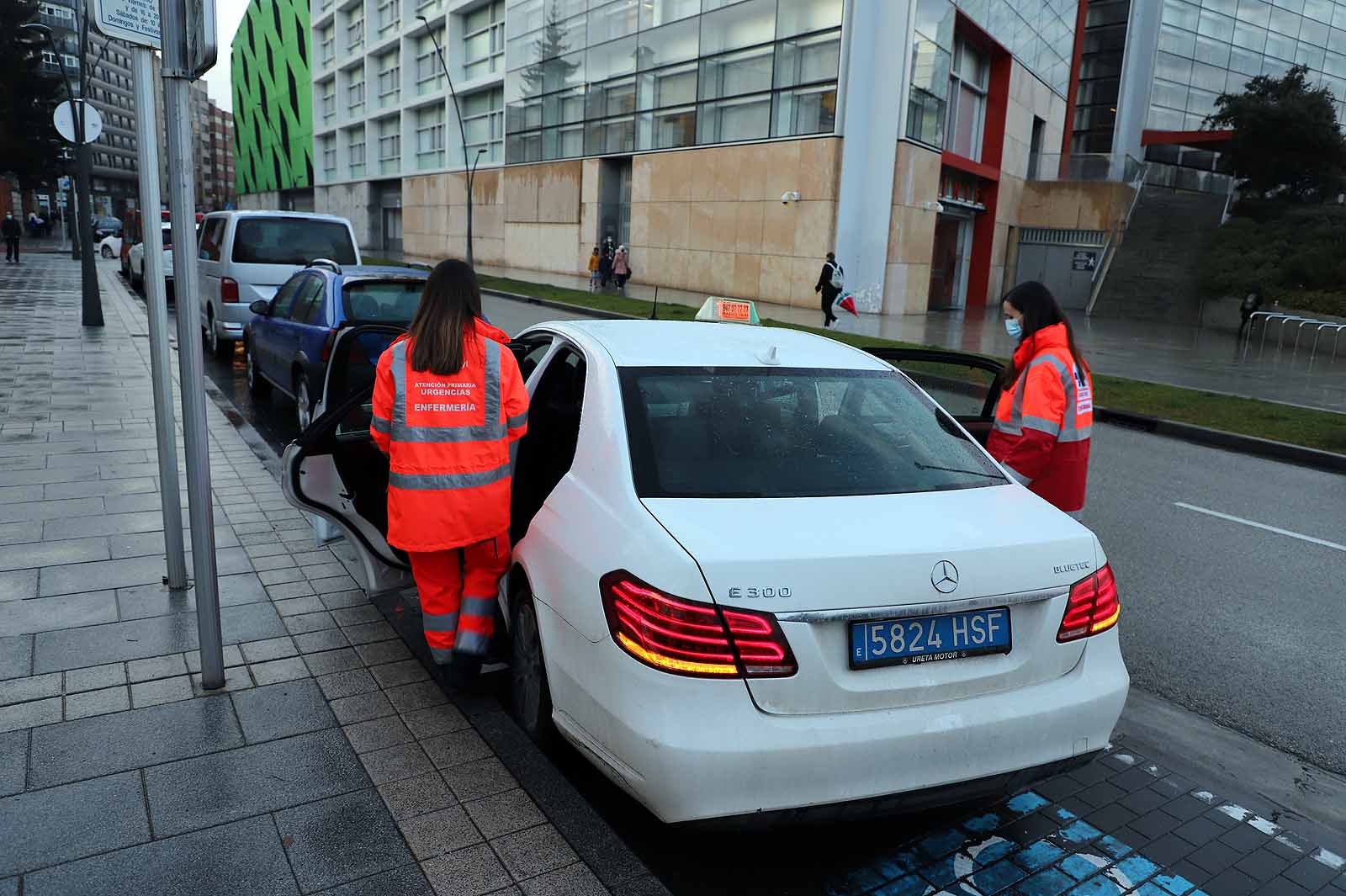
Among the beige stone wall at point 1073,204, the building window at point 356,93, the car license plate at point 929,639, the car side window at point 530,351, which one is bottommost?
the car license plate at point 929,639

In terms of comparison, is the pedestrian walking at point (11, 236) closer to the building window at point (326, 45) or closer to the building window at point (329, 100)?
the building window at point (329, 100)

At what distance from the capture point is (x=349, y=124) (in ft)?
200

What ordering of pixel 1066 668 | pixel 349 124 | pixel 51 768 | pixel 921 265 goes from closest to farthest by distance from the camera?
pixel 1066 668, pixel 51 768, pixel 921 265, pixel 349 124

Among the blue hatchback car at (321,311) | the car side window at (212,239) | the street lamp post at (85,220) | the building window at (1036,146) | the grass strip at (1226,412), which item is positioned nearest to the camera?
the blue hatchback car at (321,311)

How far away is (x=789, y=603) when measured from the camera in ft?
8.43

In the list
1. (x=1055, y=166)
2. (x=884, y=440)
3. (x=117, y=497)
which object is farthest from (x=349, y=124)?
(x=884, y=440)

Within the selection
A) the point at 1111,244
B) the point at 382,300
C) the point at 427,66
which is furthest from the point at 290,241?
the point at 427,66

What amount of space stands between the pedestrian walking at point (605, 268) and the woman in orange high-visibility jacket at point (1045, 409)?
94.7 feet

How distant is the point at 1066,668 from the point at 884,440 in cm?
101

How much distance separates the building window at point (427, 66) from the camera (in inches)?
1935

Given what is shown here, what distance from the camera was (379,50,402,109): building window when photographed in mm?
54188

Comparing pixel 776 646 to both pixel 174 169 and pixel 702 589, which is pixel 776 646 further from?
pixel 174 169

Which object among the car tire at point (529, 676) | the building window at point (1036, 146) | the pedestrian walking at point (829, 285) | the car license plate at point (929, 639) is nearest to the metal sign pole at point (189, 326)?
the car tire at point (529, 676)

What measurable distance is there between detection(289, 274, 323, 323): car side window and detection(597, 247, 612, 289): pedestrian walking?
77.2ft
